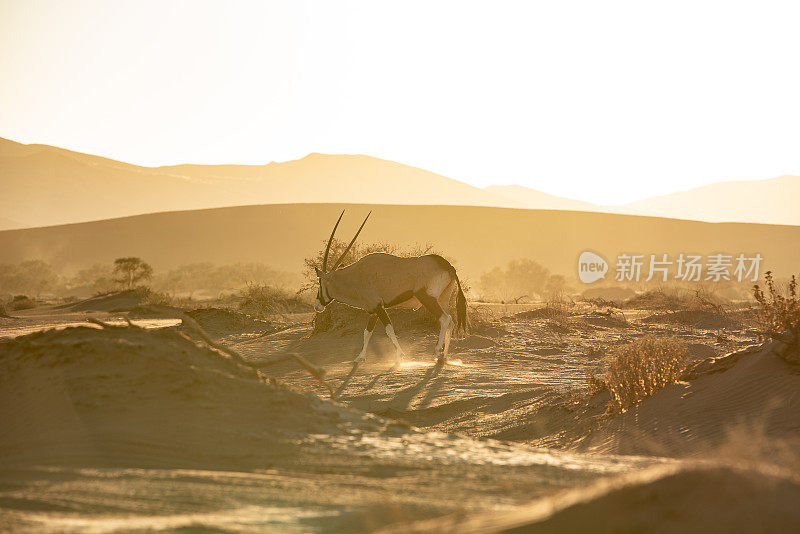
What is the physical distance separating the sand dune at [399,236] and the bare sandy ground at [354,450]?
71.6m

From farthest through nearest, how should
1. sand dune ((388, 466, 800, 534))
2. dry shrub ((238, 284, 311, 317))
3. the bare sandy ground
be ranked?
1. dry shrub ((238, 284, 311, 317))
2. the bare sandy ground
3. sand dune ((388, 466, 800, 534))

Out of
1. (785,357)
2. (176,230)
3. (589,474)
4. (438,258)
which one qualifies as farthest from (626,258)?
(589,474)

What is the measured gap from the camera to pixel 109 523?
409 cm

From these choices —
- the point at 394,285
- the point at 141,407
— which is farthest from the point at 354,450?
the point at 394,285

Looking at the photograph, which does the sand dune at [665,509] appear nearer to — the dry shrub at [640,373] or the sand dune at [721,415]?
the sand dune at [721,415]

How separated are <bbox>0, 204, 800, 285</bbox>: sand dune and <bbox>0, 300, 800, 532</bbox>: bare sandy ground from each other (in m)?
71.6

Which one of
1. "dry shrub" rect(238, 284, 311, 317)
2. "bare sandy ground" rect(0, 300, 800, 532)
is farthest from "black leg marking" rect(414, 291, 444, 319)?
"dry shrub" rect(238, 284, 311, 317)

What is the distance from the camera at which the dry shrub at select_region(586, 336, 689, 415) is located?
1067 centimetres

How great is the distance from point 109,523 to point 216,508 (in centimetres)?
62

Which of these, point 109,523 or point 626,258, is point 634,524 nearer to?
point 109,523

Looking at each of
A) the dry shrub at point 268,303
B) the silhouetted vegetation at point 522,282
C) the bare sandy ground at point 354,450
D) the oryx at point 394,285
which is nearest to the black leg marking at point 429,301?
the oryx at point 394,285

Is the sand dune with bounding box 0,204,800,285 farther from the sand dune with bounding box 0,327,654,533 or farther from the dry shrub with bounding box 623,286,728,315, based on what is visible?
the sand dune with bounding box 0,327,654,533

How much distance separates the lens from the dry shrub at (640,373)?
420 inches

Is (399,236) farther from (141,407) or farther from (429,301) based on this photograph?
(141,407)
